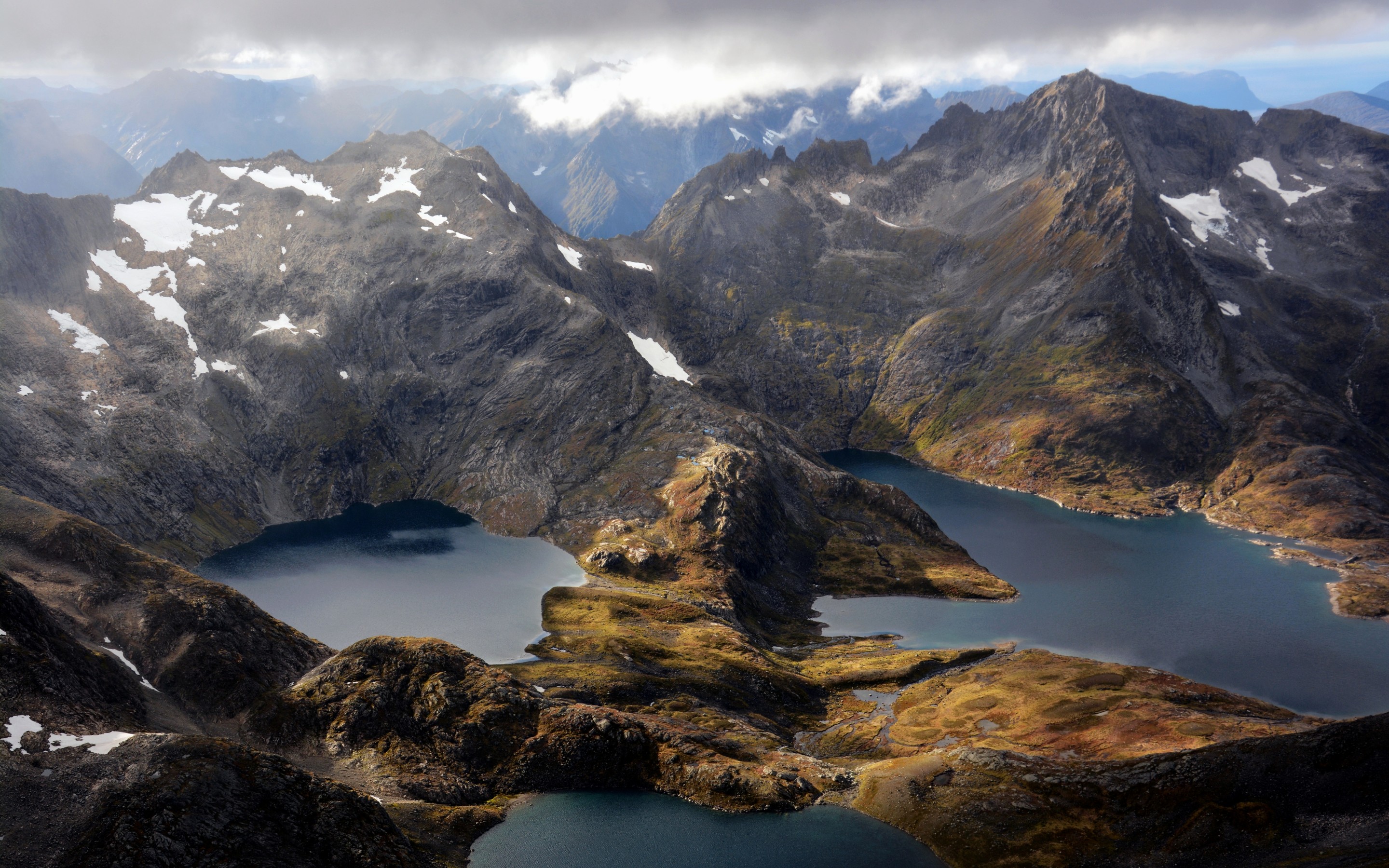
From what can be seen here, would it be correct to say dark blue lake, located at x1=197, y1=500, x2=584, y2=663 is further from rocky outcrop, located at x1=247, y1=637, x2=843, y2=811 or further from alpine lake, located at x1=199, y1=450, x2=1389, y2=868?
rocky outcrop, located at x1=247, y1=637, x2=843, y2=811

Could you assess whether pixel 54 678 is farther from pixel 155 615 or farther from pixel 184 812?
pixel 155 615

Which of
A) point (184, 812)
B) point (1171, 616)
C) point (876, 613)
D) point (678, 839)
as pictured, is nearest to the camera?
point (184, 812)

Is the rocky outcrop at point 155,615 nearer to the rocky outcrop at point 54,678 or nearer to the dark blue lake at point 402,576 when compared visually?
the rocky outcrop at point 54,678

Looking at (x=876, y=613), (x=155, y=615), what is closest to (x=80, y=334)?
(x=155, y=615)

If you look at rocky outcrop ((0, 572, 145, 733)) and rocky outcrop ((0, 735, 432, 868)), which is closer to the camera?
rocky outcrop ((0, 735, 432, 868))

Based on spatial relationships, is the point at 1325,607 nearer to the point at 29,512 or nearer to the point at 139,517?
the point at 29,512

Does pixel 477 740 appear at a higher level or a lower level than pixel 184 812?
lower

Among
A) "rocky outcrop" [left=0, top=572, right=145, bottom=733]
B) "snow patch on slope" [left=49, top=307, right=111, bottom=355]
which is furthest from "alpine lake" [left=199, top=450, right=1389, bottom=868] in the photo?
"snow patch on slope" [left=49, top=307, right=111, bottom=355]
